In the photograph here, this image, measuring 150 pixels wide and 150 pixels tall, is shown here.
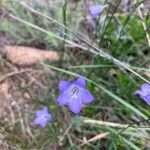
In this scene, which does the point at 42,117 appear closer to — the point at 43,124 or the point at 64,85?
the point at 43,124

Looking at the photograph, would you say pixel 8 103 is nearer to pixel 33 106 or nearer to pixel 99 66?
pixel 33 106

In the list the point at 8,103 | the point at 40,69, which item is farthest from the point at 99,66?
the point at 8,103

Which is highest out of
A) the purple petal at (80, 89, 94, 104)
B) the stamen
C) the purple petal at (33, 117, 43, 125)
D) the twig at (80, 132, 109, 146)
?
the purple petal at (80, 89, 94, 104)

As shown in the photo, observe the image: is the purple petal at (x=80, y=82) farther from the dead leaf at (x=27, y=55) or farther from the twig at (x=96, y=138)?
the dead leaf at (x=27, y=55)

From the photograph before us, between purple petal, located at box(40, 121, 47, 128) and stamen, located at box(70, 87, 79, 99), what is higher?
stamen, located at box(70, 87, 79, 99)

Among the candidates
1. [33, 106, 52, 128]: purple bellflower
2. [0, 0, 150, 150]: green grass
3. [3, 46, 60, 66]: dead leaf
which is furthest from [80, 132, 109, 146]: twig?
[3, 46, 60, 66]: dead leaf

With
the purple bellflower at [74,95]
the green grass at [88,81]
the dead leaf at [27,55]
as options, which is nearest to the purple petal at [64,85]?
the purple bellflower at [74,95]

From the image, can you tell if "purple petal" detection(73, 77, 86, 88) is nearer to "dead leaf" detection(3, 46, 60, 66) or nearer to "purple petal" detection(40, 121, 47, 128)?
"purple petal" detection(40, 121, 47, 128)

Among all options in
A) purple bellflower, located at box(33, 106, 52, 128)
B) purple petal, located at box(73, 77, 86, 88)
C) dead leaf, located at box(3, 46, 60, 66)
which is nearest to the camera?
purple petal, located at box(73, 77, 86, 88)
